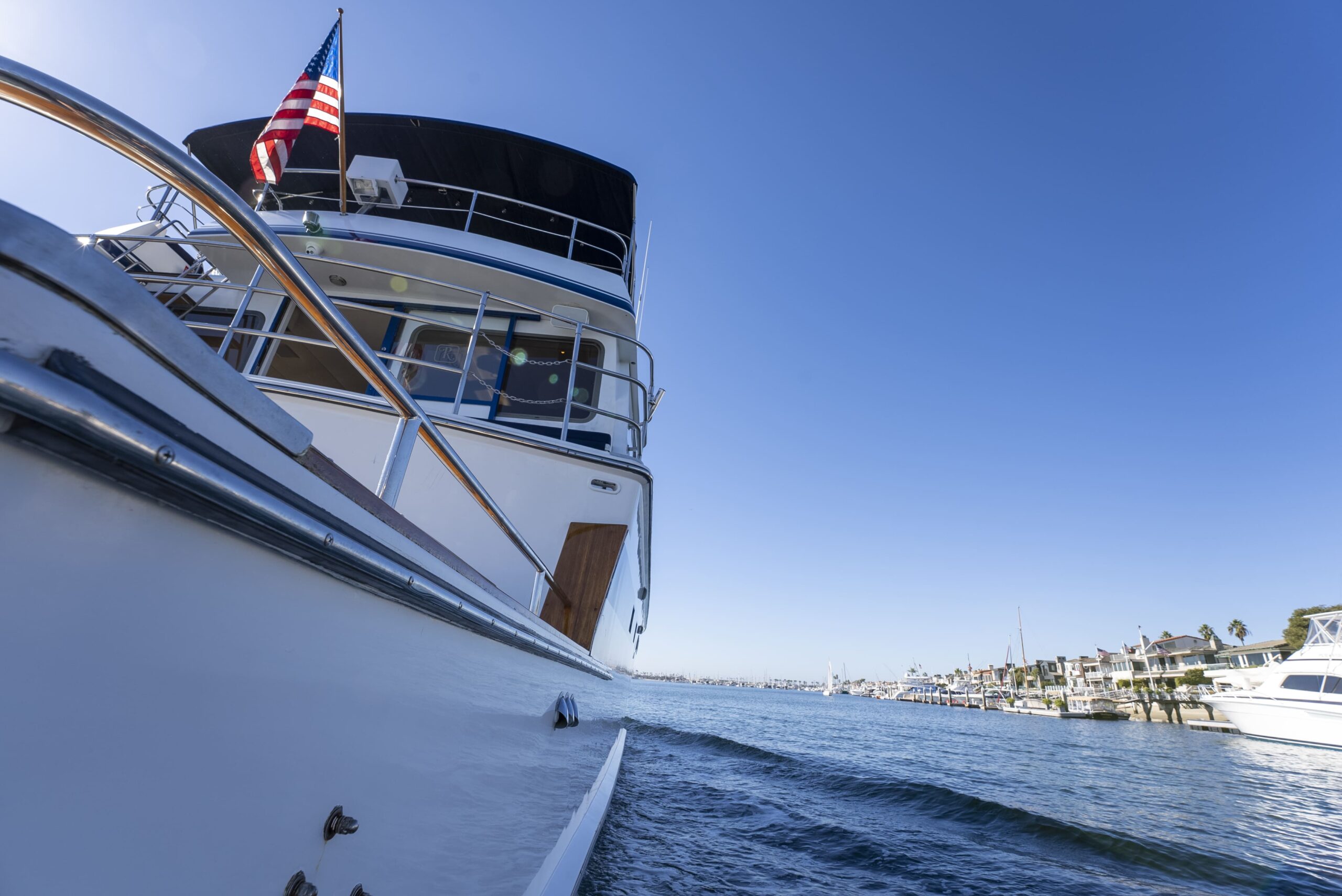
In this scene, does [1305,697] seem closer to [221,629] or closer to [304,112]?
[221,629]

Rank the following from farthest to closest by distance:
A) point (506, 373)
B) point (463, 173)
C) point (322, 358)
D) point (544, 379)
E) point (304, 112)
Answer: point (463, 173)
point (322, 358)
point (544, 379)
point (506, 373)
point (304, 112)

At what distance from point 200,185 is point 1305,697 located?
41711mm

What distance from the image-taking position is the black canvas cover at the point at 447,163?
6.86m

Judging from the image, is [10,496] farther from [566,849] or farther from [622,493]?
[566,849]

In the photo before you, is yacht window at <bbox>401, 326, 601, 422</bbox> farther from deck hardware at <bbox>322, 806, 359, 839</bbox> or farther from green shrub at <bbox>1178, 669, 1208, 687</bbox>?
green shrub at <bbox>1178, 669, 1208, 687</bbox>

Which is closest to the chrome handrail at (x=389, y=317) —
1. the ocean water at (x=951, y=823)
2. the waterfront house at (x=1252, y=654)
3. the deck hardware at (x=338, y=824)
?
the deck hardware at (x=338, y=824)

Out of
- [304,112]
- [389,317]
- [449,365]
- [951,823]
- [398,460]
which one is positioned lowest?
[951,823]

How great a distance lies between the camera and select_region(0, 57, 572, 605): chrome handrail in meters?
0.83

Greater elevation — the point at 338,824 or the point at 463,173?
the point at 463,173

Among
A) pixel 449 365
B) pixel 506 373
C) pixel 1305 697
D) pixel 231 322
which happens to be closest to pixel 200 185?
pixel 506 373

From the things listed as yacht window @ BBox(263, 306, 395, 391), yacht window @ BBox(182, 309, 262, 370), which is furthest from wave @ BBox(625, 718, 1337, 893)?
yacht window @ BBox(182, 309, 262, 370)

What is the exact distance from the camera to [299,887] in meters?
1.06

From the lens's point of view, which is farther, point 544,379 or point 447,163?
point 447,163

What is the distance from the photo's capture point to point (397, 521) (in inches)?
55.0
